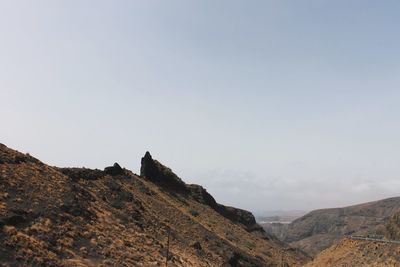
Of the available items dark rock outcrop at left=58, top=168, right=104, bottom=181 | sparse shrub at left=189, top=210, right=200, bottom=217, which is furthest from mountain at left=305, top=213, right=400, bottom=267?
dark rock outcrop at left=58, top=168, right=104, bottom=181

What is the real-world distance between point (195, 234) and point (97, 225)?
22.5m

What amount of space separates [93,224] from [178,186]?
47523 mm

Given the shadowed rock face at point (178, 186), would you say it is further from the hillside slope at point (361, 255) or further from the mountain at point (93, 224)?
the hillside slope at point (361, 255)

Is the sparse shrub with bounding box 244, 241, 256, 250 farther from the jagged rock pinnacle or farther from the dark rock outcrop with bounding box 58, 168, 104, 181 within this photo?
the dark rock outcrop with bounding box 58, 168, 104, 181

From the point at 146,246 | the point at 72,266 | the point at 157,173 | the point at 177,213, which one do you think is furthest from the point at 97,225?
the point at 157,173

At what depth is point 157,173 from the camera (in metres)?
85.0

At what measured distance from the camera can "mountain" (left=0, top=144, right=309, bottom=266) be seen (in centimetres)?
3253

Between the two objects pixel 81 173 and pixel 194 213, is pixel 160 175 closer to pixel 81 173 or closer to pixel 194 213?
pixel 194 213

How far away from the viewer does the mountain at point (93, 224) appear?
32531mm

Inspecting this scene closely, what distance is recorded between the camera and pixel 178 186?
88.8m

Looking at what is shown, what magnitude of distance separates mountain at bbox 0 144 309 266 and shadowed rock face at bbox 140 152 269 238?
7086 mm

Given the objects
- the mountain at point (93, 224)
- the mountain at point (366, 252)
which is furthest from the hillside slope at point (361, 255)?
the mountain at point (93, 224)

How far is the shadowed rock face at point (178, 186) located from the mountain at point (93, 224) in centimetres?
709

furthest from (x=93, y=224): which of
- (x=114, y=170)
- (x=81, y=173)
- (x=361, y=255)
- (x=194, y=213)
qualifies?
(x=194, y=213)
